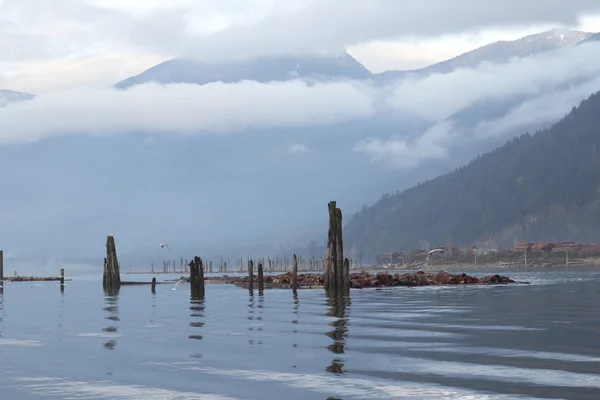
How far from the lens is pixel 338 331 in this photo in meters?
36.4

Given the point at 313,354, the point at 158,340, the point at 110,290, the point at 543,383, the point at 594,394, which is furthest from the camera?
the point at 110,290

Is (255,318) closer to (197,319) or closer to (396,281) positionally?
(197,319)

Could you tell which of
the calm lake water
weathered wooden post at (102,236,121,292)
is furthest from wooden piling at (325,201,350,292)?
weathered wooden post at (102,236,121,292)

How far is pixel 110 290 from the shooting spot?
104 metres

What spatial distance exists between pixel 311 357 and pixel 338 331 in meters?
8.95

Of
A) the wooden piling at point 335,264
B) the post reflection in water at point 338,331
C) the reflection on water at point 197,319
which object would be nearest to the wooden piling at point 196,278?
the wooden piling at point 335,264

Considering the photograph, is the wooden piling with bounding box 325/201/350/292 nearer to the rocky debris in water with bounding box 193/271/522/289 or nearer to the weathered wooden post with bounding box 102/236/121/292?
the rocky debris in water with bounding box 193/271/522/289

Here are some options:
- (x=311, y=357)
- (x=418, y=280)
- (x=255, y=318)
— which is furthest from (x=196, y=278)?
(x=311, y=357)

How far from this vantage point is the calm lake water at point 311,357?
2153 cm

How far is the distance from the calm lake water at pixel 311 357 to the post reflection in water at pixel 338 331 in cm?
9

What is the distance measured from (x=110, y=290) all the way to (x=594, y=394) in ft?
290

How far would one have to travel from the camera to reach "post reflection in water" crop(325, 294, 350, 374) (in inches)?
1001

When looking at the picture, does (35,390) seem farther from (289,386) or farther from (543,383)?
(543,383)

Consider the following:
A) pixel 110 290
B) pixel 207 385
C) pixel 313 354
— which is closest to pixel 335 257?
pixel 110 290
